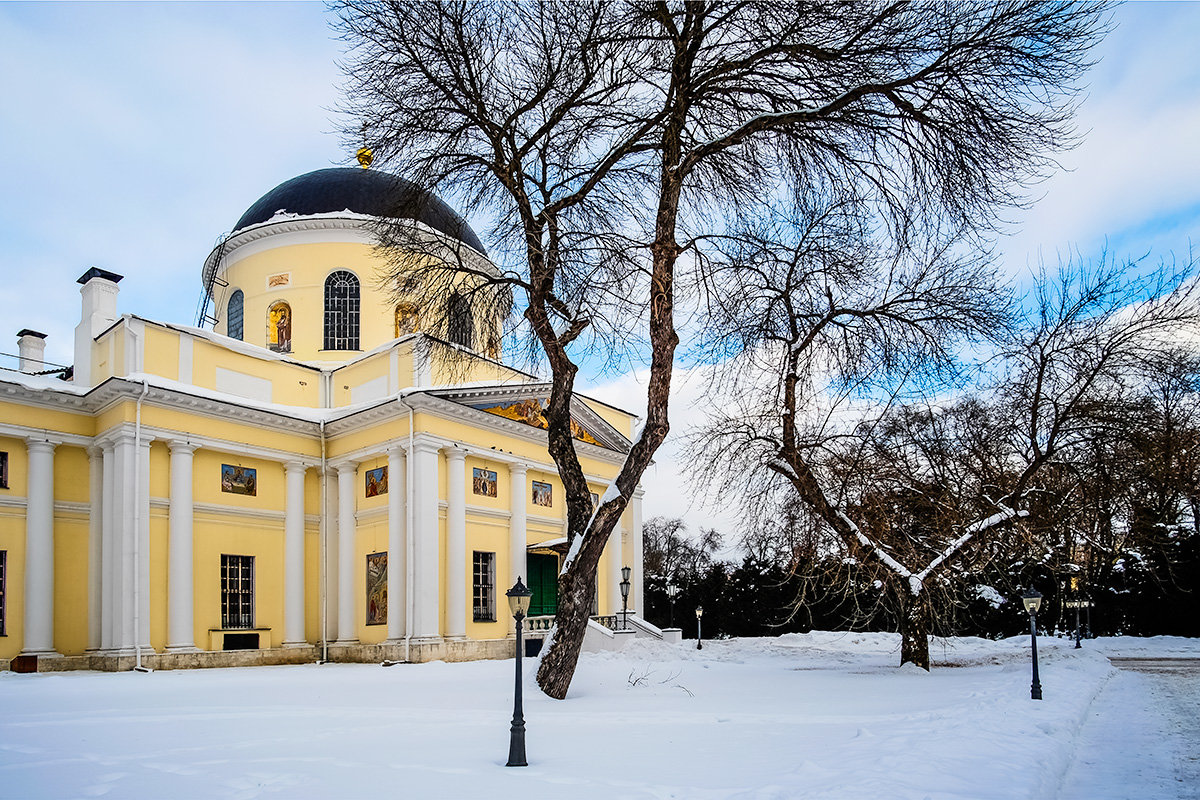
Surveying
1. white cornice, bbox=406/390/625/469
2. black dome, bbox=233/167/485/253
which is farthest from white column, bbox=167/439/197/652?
black dome, bbox=233/167/485/253

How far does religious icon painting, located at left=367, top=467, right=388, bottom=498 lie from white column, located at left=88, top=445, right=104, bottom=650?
6.57 metres

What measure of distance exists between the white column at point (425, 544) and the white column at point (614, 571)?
28.7 ft

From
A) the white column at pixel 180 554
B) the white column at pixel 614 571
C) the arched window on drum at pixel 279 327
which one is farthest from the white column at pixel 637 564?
the white column at pixel 180 554

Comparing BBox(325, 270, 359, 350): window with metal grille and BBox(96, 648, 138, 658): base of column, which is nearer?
BBox(96, 648, 138, 658): base of column

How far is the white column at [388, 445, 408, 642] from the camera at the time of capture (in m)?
23.3

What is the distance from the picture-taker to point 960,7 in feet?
34.4

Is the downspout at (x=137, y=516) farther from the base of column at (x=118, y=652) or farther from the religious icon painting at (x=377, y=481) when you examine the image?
the religious icon painting at (x=377, y=481)

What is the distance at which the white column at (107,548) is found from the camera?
20875 mm

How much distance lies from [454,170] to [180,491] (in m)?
13.0

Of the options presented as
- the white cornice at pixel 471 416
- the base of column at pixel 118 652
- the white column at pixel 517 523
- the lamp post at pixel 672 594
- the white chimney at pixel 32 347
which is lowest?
the lamp post at pixel 672 594

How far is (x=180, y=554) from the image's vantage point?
71.2 feet

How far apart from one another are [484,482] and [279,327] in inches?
345

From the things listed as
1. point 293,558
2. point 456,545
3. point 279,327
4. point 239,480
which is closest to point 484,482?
point 456,545

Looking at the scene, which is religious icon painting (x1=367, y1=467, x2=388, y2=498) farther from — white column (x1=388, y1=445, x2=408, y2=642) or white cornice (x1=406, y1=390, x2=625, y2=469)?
white cornice (x1=406, y1=390, x2=625, y2=469)
